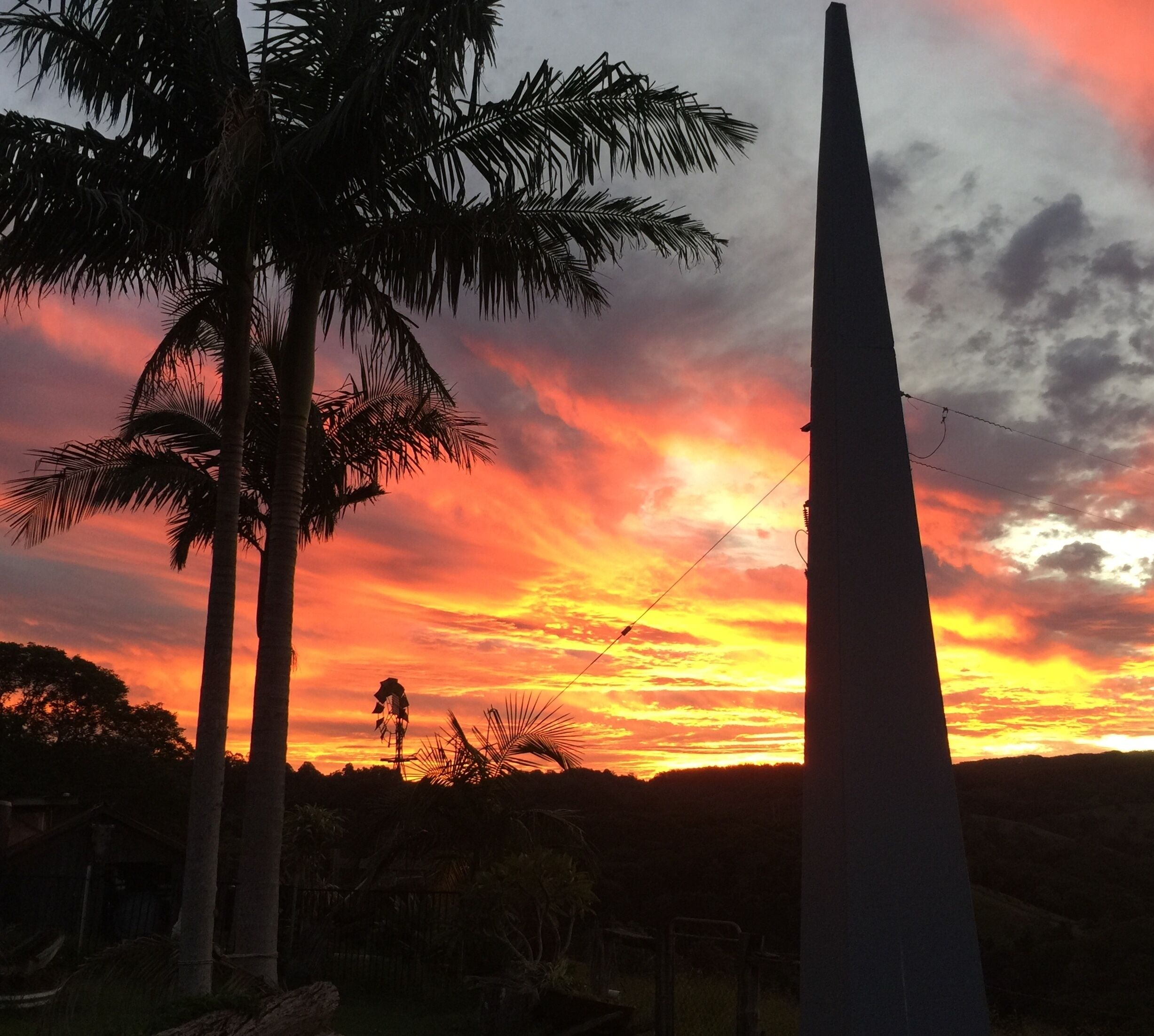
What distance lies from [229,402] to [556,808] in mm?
7987

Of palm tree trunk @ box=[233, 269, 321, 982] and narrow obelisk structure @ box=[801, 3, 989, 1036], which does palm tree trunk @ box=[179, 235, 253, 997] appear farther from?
narrow obelisk structure @ box=[801, 3, 989, 1036]

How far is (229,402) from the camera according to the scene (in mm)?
9758

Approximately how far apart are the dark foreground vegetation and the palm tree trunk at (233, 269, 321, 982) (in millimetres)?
4021

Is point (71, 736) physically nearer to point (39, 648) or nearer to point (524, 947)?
point (39, 648)

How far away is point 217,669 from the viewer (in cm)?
901

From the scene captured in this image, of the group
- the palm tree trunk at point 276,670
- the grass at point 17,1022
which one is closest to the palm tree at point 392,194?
the palm tree trunk at point 276,670

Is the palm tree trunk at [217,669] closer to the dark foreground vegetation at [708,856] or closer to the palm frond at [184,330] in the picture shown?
the palm frond at [184,330]

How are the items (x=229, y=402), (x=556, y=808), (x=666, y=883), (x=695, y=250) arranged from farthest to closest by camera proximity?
(x=666, y=883)
(x=556, y=808)
(x=695, y=250)
(x=229, y=402)

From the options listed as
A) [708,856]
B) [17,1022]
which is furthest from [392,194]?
[708,856]

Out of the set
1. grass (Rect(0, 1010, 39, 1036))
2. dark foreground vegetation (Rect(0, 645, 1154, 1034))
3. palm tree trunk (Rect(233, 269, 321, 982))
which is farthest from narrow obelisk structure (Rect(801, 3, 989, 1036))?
grass (Rect(0, 1010, 39, 1036))

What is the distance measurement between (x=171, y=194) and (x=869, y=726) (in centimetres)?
786

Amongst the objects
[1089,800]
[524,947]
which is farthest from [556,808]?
[1089,800]

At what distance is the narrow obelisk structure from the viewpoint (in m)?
4.98

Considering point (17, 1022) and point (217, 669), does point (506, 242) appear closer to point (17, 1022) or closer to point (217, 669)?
point (217, 669)
